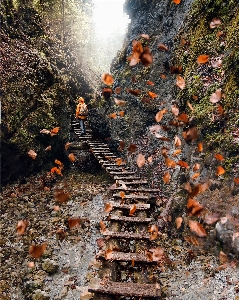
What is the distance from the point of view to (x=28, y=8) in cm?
1293

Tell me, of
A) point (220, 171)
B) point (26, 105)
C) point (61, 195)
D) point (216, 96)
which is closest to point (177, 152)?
point (216, 96)

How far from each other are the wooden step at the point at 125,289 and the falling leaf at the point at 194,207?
2.23m

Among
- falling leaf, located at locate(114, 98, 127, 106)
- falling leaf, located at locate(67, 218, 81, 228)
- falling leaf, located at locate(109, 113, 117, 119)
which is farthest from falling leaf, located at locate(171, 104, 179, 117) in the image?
falling leaf, located at locate(67, 218, 81, 228)

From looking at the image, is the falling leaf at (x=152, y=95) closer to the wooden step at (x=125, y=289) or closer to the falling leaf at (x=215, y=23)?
the falling leaf at (x=215, y=23)

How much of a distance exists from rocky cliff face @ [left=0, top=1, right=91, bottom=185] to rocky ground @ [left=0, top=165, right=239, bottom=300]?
1118 mm

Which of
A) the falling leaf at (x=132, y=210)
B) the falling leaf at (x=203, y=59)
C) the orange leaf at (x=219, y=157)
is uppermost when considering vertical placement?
the falling leaf at (x=203, y=59)

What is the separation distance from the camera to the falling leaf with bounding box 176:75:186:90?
7392mm

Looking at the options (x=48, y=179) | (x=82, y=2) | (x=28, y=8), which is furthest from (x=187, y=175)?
(x=82, y=2)

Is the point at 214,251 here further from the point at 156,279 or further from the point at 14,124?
the point at 14,124

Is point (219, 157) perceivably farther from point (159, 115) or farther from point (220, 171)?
point (159, 115)

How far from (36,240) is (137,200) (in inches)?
102

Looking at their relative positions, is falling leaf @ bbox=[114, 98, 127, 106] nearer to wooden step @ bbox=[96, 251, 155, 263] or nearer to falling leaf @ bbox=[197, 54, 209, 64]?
falling leaf @ bbox=[197, 54, 209, 64]

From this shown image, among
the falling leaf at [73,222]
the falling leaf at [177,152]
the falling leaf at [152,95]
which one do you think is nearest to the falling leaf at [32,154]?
the falling leaf at [73,222]

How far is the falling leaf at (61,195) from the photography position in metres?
8.18
